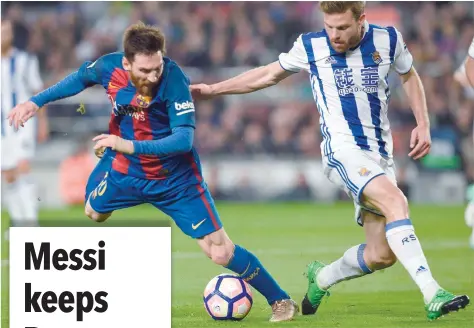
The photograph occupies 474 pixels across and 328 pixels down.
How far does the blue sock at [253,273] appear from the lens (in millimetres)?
6645

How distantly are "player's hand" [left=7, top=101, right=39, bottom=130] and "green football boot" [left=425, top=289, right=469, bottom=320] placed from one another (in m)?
2.87

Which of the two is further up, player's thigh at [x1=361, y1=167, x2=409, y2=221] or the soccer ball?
player's thigh at [x1=361, y1=167, x2=409, y2=221]

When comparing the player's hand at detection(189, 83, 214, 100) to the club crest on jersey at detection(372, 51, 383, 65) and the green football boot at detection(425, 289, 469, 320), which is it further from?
the green football boot at detection(425, 289, 469, 320)

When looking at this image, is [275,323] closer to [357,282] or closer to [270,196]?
[357,282]

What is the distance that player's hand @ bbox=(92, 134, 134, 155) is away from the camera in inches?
232

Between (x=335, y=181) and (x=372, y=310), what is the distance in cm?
102

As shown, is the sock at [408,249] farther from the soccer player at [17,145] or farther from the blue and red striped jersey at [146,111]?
the soccer player at [17,145]

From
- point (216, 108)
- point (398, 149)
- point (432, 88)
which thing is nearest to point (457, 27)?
point (432, 88)

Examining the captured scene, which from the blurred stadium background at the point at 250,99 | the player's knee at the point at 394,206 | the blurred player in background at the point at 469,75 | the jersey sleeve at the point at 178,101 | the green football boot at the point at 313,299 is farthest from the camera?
the blurred stadium background at the point at 250,99

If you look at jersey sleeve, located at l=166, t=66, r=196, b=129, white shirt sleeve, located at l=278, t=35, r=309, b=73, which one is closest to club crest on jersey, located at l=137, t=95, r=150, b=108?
jersey sleeve, located at l=166, t=66, r=196, b=129

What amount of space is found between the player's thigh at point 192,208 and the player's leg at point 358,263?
0.89 m

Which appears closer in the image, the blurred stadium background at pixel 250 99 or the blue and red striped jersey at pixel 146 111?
the blue and red striped jersey at pixel 146 111

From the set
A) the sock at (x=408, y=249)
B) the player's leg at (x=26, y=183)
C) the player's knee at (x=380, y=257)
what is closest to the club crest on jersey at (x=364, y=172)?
the sock at (x=408, y=249)

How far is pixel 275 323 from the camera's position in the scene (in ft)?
21.2
